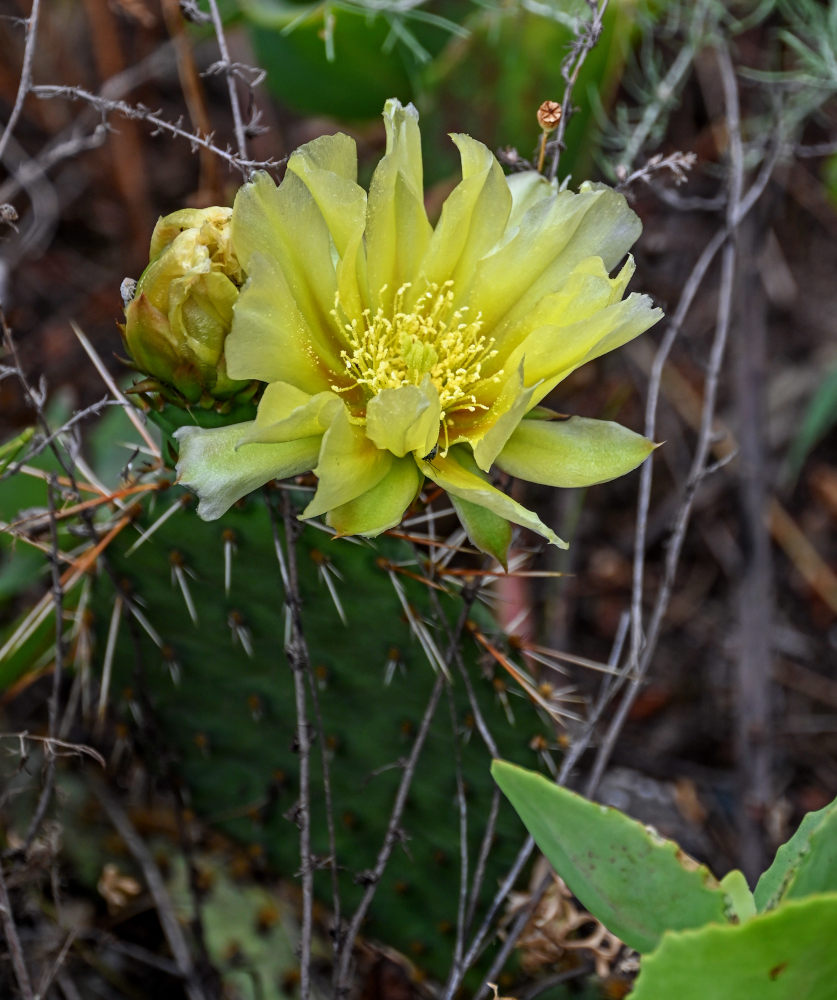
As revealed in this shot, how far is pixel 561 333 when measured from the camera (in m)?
0.77

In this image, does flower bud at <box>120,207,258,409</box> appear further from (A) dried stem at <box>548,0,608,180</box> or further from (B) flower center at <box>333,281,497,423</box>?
(A) dried stem at <box>548,0,608,180</box>

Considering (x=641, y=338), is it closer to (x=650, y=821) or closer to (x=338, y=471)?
(x=650, y=821)

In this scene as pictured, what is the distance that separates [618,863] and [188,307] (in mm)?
492

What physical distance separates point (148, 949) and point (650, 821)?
29.3 inches

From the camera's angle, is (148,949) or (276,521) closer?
(276,521)

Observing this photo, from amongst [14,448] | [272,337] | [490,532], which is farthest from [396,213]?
[14,448]

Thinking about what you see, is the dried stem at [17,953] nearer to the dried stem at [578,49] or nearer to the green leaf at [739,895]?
the green leaf at [739,895]

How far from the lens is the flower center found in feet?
2.91

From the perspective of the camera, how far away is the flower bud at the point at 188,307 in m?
0.78

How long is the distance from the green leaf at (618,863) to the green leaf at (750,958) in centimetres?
6

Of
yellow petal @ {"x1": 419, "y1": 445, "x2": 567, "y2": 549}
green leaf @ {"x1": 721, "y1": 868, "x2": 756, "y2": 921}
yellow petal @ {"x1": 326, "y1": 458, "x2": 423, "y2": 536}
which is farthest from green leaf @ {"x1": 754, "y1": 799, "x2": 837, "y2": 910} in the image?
yellow petal @ {"x1": 326, "y1": 458, "x2": 423, "y2": 536}

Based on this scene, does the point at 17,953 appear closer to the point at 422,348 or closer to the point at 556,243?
the point at 422,348

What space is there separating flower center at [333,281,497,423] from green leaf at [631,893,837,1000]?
46cm

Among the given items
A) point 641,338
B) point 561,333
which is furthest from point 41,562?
point 641,338
